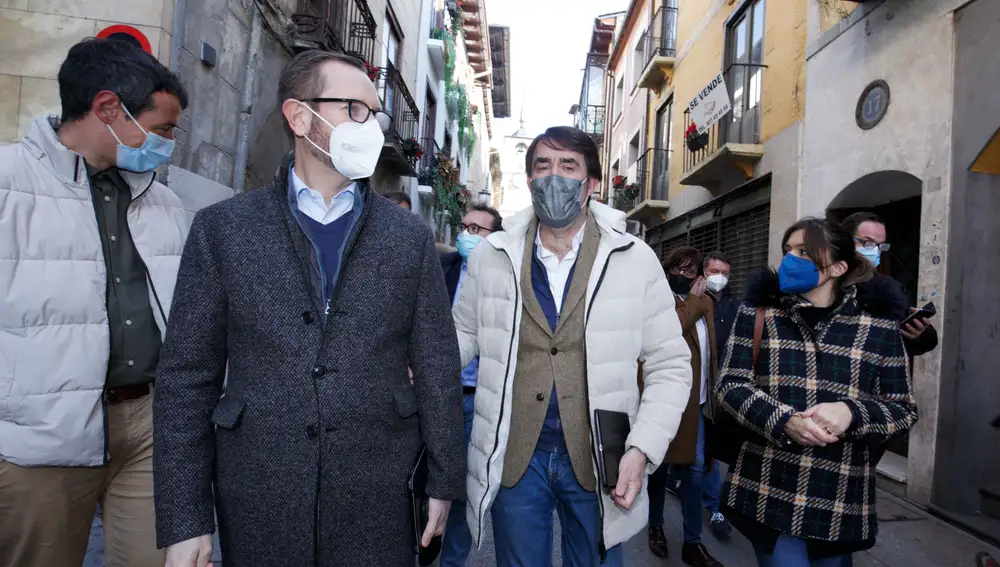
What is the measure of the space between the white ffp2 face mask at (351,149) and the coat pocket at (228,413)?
28.1 inches

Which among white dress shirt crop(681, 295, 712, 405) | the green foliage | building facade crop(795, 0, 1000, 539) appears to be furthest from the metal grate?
the green foliage

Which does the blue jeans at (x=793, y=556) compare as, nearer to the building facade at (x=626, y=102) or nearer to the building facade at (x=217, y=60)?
the building facade at (x=217, y=60)

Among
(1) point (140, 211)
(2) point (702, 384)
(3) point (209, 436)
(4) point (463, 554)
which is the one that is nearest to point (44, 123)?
(1) point (140, 211)

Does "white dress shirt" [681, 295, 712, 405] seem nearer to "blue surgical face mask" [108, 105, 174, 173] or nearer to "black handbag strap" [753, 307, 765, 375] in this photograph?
"black handbag strap" [753, 307, 765, 375]

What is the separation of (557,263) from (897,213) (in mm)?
6897

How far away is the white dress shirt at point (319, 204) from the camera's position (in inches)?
73.7

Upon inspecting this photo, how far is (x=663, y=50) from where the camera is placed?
15492 mm

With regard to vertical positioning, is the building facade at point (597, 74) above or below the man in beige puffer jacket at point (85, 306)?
above

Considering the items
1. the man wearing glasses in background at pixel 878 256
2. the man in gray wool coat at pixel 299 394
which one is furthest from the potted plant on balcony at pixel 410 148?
the man in gray wool coat at pixel 299 394

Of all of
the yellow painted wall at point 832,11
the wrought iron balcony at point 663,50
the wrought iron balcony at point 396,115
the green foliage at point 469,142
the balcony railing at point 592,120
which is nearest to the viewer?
the yellow painted wall at point 832,11

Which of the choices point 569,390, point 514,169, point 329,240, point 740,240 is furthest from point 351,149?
point 514,169

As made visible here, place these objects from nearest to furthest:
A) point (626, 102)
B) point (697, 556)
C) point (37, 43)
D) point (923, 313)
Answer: point (923, 313), point (697, 556), point (37, 43), point (626, 102)

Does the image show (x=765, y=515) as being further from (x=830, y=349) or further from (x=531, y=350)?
(x=531, y=350)

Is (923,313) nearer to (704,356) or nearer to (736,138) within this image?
(704,356)
